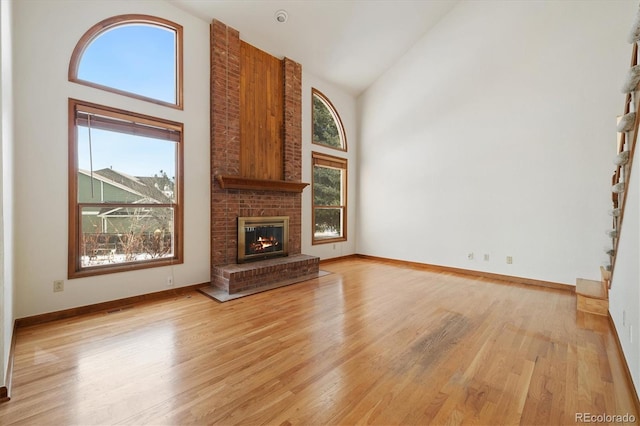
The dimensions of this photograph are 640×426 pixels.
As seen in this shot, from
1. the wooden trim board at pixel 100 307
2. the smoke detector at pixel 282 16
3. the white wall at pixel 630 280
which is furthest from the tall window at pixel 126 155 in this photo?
the white wall at pixel 630 280

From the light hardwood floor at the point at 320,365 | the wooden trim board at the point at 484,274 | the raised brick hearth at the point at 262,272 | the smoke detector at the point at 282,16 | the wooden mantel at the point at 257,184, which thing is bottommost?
the light hardwood floor at the point at 320,365

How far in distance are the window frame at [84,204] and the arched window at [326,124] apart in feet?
8.89

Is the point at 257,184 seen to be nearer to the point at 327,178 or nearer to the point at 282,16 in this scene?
the point at 327,178

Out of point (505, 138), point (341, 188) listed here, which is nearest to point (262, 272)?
point (341, 188)

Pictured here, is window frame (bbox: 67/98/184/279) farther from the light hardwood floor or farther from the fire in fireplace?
the fire in fireplace

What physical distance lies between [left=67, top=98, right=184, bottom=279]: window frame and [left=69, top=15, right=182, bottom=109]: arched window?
0.25 meters

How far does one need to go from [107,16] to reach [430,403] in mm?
4688

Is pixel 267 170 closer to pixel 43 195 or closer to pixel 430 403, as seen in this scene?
pixel 43 195

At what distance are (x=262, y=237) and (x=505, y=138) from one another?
419 centimetres

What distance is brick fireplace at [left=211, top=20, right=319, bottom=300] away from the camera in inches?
154

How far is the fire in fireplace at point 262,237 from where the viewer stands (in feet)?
13.9

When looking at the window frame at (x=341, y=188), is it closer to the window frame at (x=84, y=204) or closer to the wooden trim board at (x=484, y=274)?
the wooden trim board at (x=484, y=274)

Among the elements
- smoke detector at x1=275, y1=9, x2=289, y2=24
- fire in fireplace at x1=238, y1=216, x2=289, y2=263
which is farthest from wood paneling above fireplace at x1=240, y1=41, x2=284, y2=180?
fire in fireplace at x1=238, y1=216, x2=289, y2=263

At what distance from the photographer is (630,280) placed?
6.44 feet
